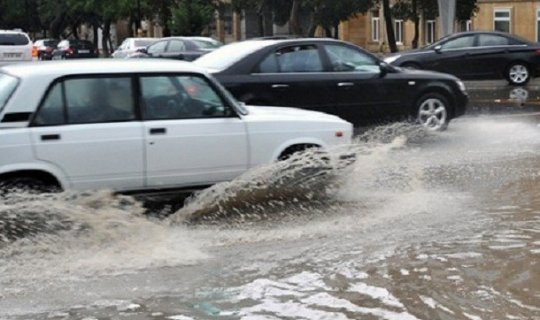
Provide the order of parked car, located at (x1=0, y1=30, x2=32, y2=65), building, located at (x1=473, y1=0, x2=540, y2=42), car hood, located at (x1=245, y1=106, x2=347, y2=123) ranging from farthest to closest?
1. building, located at (x1=473, y1=0, x2=540, y2=42)
2. parked car, located at (x1=0, y1=30, x2=32, y2=65)
3. car hood, located at (x1=245, y1=106, x2=347, y2=123)

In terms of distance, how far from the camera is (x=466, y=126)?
1461 cm

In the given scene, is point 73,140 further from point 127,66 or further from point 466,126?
point 466,126

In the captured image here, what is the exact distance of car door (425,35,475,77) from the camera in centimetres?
2242

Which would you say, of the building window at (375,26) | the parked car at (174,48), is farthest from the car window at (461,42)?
the building window at (375,26)

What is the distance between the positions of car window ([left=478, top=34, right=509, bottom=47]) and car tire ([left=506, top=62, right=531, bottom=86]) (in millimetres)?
638

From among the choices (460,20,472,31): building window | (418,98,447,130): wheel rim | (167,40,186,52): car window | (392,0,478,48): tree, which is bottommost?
(418,98,447,130): wheel rim

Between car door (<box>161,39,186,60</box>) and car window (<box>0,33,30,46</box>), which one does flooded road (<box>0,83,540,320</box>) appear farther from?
car window (<box>0,33,30,46</box>)

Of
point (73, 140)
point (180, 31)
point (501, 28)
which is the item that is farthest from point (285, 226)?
point (501, 28)

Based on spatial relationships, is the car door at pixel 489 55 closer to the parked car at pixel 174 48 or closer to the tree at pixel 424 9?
the parked car at pixel 174 48

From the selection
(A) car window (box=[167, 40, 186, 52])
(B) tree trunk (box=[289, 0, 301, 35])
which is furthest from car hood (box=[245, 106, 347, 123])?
(B) tree trunk (box=[289, 0, 301, 35])

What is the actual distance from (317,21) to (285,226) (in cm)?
4026

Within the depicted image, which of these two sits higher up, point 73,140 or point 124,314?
point 73,140

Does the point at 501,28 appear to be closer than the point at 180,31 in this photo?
No

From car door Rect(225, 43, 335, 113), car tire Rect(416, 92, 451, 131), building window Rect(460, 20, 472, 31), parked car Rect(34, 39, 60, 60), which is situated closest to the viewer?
car door Rect(225, 43, 335, 113)
